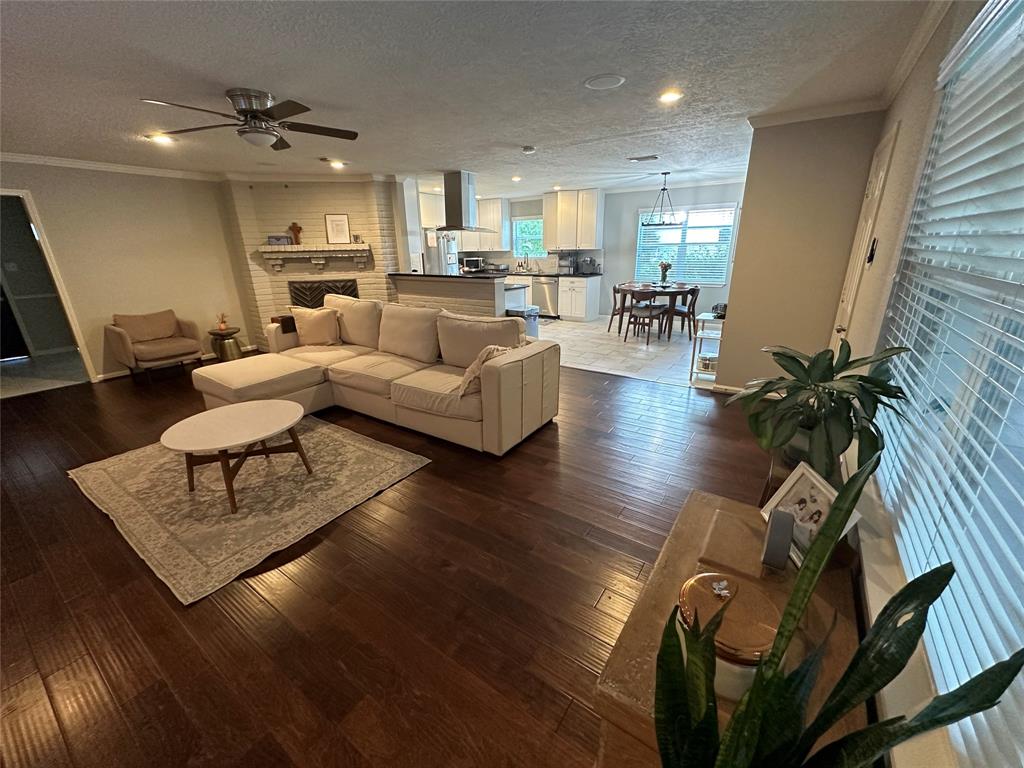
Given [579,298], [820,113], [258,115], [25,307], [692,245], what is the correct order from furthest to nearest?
[579,298] < [692,245] < [25,307] < [820,113] < [258,115]

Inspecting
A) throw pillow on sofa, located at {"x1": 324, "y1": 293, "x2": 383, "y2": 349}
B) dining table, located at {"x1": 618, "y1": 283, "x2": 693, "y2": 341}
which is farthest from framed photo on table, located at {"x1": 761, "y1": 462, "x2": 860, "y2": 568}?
dining table, located at {"x1": 618, "y1": 283, "x2": 693, "y2": 341}

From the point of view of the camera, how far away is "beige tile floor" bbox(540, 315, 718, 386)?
467cm

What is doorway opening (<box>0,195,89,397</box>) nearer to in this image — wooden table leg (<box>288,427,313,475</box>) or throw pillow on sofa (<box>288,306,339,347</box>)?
throw pillow on sofa (<box>288,306,339,347</box>)

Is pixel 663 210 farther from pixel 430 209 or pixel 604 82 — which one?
pixel 604 82

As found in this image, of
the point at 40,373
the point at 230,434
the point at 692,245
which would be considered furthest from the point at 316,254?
the point at 692,245

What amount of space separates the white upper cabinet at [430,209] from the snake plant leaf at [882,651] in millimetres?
7437

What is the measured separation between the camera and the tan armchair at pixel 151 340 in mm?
4395

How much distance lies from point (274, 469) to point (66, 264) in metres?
4.05

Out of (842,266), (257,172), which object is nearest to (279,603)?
(842,266)

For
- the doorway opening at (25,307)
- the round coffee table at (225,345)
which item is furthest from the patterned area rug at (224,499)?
the doorway opening at (25,307)

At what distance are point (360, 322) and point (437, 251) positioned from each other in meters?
3.32

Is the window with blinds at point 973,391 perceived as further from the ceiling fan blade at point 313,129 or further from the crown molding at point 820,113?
the ceiling fan blade at point 313,129

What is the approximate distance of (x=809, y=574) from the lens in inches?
20.3

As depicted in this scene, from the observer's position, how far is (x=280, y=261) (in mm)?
5652
